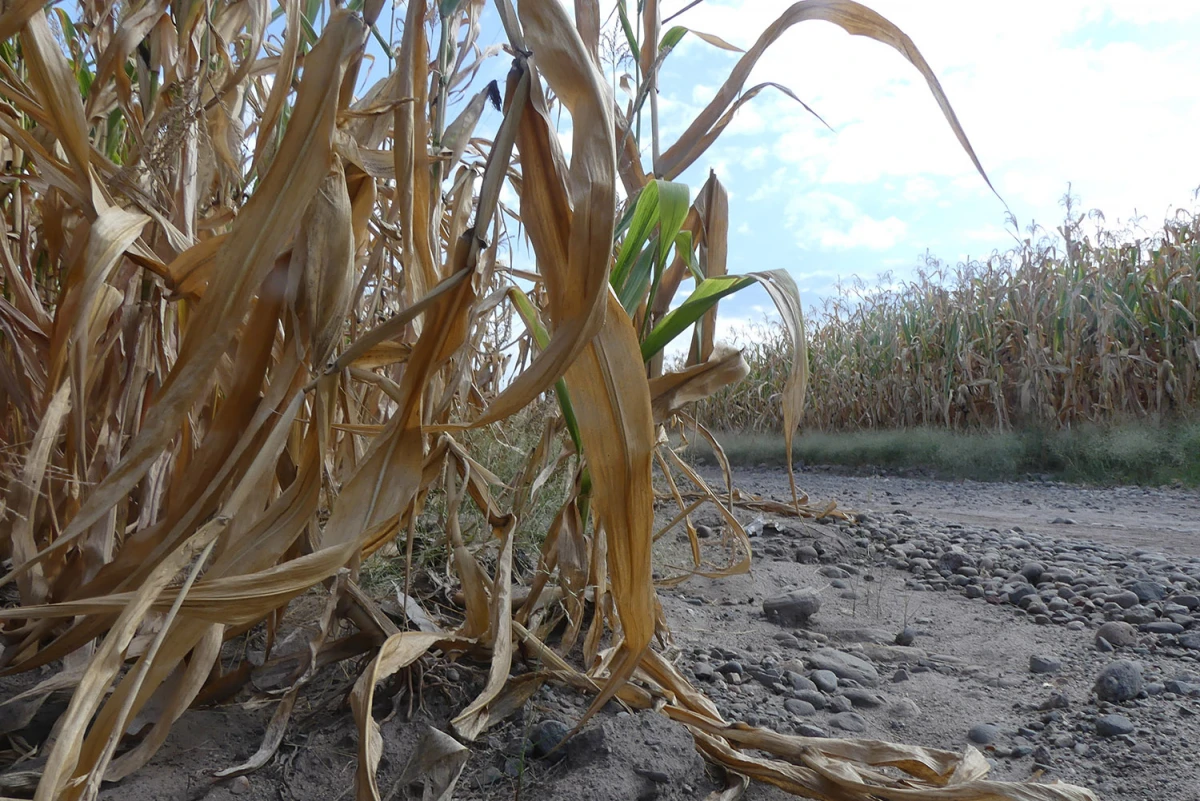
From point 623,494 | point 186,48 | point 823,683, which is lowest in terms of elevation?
point 823,683

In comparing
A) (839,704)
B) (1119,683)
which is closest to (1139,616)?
(1119,683)

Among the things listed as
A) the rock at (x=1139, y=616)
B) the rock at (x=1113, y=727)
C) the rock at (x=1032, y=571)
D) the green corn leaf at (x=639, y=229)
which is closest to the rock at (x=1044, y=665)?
the rock at (x=1113, y=727)

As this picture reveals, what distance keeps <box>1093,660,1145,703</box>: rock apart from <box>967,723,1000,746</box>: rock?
241mm

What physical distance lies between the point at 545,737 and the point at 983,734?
0.62 metres

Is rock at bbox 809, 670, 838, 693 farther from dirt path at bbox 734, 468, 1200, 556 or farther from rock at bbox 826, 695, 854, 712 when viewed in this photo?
dirt path at bbox 734, 468, 1200, 556

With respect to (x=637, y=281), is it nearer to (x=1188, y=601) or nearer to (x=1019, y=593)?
(x=1019, y=593)

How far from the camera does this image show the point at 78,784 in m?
0.49

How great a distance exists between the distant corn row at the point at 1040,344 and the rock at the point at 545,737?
577cm

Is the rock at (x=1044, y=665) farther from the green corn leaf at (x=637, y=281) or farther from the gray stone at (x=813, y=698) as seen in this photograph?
the green corn leaf at (x=637, y=281)

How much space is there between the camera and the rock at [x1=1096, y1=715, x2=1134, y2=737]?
1.03 m

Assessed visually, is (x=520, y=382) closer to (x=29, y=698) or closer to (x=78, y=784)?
(x=78, y=784)

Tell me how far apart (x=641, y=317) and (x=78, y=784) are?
0.85 m

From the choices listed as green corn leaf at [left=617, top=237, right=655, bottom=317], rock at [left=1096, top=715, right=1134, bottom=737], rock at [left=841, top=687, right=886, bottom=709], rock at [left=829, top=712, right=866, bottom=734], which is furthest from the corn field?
rock at [left=1096, top=715, right=1134, bottom=737]

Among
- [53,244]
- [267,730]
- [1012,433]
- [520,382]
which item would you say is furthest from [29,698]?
[1012,433]
